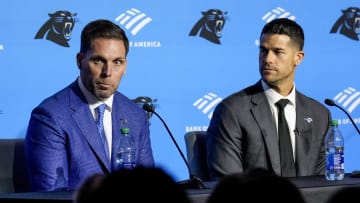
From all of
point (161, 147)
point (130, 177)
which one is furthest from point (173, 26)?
point (130, 177)

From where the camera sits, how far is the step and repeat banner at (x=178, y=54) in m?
4.94

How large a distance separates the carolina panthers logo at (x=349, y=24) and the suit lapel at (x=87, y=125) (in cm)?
246

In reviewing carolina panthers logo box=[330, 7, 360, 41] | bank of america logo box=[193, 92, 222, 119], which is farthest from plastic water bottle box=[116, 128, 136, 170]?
carolina panthers logo box=[330, 7, 360, 41]

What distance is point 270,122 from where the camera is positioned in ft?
13.7

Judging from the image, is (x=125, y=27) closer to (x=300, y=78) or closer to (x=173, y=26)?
(x=173, y=26)

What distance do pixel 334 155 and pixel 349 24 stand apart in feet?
6.39

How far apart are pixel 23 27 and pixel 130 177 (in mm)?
3711

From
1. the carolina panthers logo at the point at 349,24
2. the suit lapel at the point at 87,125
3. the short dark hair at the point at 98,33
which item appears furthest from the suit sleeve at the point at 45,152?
the carolina panthers logo at the point at 349,24

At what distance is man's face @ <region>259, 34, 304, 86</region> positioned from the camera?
4297 mm

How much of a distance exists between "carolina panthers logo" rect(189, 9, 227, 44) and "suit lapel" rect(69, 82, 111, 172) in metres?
1.69

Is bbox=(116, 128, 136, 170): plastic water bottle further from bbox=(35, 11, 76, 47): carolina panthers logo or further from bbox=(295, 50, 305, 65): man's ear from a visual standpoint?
bbox=(35, 11, 76, 47): carolina panthers logo

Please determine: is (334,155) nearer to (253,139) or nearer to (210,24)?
(253,139)

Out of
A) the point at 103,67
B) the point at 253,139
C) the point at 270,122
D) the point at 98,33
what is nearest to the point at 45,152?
the point at 103,67

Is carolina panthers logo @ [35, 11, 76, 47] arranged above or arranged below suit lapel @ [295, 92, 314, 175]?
above
